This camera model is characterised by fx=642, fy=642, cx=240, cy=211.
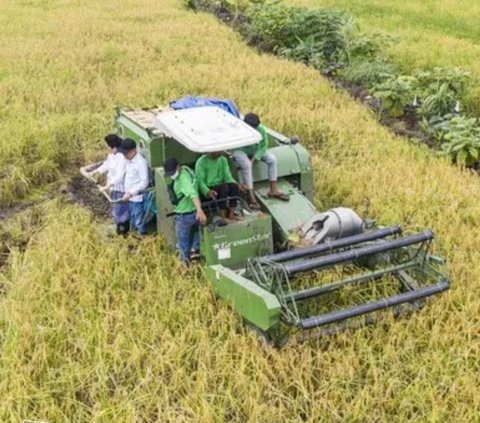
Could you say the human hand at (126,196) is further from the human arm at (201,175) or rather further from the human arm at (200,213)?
the human arm at (200,213)

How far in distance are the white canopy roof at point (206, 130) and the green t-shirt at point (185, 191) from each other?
0.30 metres

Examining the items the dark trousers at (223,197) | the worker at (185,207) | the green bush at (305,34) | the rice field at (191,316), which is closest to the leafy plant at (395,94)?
the rice field at (191,316)

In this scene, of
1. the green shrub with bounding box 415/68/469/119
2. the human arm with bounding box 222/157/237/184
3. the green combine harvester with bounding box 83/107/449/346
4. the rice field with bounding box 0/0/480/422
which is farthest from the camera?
the green shrub with bounding box 415/68/469/119

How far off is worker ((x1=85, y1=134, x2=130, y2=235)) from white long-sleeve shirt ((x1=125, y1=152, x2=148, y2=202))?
7 cm

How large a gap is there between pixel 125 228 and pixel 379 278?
233 cm

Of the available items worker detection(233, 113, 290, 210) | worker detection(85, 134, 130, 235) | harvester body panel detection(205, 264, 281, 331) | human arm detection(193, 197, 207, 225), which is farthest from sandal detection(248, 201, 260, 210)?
worker detection(85, 134, 130, 235)

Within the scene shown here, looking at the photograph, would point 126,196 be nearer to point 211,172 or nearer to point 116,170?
point 116,170

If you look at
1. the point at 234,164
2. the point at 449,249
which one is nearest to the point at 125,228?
the point at 234,164

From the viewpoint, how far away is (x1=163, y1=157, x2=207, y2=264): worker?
188 inches

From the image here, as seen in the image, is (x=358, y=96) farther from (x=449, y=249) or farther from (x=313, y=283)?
(x=313, y=283)

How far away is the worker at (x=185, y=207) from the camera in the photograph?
188 inches

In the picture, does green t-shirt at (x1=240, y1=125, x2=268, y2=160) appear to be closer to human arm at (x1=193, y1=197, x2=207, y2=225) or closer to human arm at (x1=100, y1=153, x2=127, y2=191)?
human arm at (x1=193, y1=197, x2=207, y2=225)

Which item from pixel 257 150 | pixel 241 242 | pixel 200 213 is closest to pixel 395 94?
pixel 257 150

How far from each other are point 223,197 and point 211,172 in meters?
0.24
